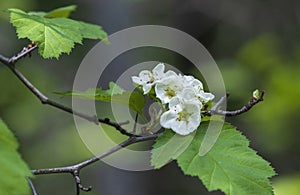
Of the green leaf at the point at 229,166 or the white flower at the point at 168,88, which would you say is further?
the white flower at the point at 168,88

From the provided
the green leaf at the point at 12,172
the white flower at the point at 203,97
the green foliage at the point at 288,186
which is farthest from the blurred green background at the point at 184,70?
the green leaf at the point at 12,172

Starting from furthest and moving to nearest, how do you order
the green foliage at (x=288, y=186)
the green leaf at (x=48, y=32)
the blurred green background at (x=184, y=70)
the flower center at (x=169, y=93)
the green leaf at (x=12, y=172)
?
1. the blurred green background at (x=184, y=70)
2. the green foliage at (x=288, y=186)
3. the green leaf at (x=48, y=32)
4. the flower center at (x=169, y=93)
5. the green leaf at (x=12, y=172)

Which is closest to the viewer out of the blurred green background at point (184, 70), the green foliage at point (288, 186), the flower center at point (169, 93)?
the flower center at point (169, 93)

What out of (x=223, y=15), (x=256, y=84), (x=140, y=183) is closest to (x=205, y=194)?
(x=140, y=183)

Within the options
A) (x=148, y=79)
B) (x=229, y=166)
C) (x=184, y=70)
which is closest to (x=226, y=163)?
(x=229, y=166)

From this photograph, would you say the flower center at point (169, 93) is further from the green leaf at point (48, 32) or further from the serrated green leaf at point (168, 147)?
the green leaf at point (48, 32)

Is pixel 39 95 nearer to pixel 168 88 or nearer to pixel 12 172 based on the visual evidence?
pixel 168 88

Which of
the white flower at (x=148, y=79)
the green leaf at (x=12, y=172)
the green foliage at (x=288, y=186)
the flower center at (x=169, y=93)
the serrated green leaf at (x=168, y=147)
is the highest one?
the green foliage at (x=288, y=186)
